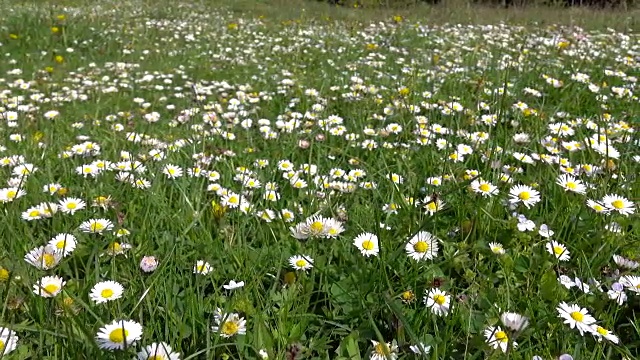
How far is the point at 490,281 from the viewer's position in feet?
5.40

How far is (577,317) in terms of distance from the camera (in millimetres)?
1332

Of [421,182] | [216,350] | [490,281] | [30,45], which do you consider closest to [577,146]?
[421,182]

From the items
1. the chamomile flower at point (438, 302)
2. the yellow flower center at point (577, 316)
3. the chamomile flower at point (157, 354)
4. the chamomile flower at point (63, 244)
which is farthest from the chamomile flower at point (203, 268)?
the yellow flower center at point (577, 316)

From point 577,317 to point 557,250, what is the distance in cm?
44

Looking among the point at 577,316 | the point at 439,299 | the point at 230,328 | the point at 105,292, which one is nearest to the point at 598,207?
the point at 577,316

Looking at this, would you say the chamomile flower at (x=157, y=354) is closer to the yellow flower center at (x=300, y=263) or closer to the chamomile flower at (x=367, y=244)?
the yellow flower center at (x=300, y=263)

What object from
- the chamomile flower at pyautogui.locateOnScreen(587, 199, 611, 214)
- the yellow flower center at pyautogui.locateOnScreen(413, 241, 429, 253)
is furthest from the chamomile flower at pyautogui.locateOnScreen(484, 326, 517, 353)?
the chamomile flower at pyautogui.locateOnScreen(587, 199, 611, 214)

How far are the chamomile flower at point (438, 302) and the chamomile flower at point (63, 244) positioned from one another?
1.11 meters

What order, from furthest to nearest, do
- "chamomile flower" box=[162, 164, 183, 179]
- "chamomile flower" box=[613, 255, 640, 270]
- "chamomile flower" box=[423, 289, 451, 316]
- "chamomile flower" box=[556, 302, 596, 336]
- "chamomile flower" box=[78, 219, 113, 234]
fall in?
"chamomile flower" box=[162, 164, 183, 179] < "chamomile flower" box=[78, 219, 113, 234] < "chamomile flower" box=[613, 255, 640, 270] < "chamomile flower" box=[423, 289, 451, 316] < "chamomile flower" box=[556, 302, 596, 336]

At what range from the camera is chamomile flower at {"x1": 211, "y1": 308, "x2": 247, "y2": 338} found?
1.32m

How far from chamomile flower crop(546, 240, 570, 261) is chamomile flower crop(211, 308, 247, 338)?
1026mm

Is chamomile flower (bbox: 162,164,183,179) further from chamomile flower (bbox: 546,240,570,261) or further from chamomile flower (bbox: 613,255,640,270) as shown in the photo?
chamomile flower (bbox: 613,255,640,270)

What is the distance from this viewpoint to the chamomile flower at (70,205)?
194 cm

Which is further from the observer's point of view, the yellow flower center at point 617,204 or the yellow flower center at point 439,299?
the yellow flower center at point 617,204
